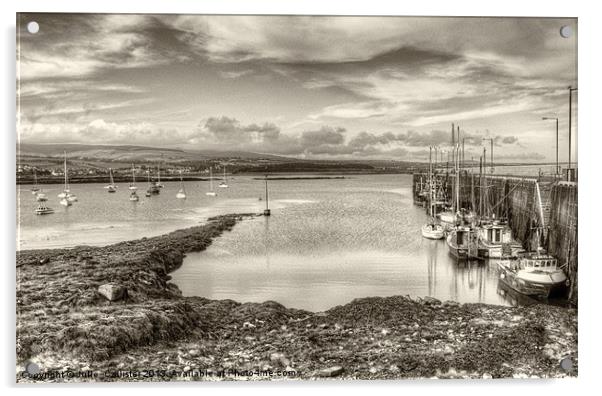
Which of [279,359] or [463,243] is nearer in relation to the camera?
[279,359]

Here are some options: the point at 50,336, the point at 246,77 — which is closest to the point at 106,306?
the point at 50,336

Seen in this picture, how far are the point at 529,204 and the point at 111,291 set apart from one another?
3.80 m

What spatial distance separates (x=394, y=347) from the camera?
4.11 metres

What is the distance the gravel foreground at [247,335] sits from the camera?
4.00m

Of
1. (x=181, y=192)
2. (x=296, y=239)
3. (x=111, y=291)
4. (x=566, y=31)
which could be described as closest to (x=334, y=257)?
(x=296, y=239)

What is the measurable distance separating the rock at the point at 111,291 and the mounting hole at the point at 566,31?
4273 millimetres

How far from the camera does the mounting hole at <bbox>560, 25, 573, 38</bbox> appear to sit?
13.9ft

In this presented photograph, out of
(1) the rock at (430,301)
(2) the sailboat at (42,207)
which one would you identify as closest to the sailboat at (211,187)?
(2) the sailboat at (42,207)

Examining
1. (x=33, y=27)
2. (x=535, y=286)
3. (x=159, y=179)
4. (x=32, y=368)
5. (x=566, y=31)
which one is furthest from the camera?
(x=159, y=179)

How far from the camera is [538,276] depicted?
4.37 meters

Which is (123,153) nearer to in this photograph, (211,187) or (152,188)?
(152,188)

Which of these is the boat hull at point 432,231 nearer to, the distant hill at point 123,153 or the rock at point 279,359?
the distant hill at point 123,153

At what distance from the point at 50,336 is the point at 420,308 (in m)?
2.99
